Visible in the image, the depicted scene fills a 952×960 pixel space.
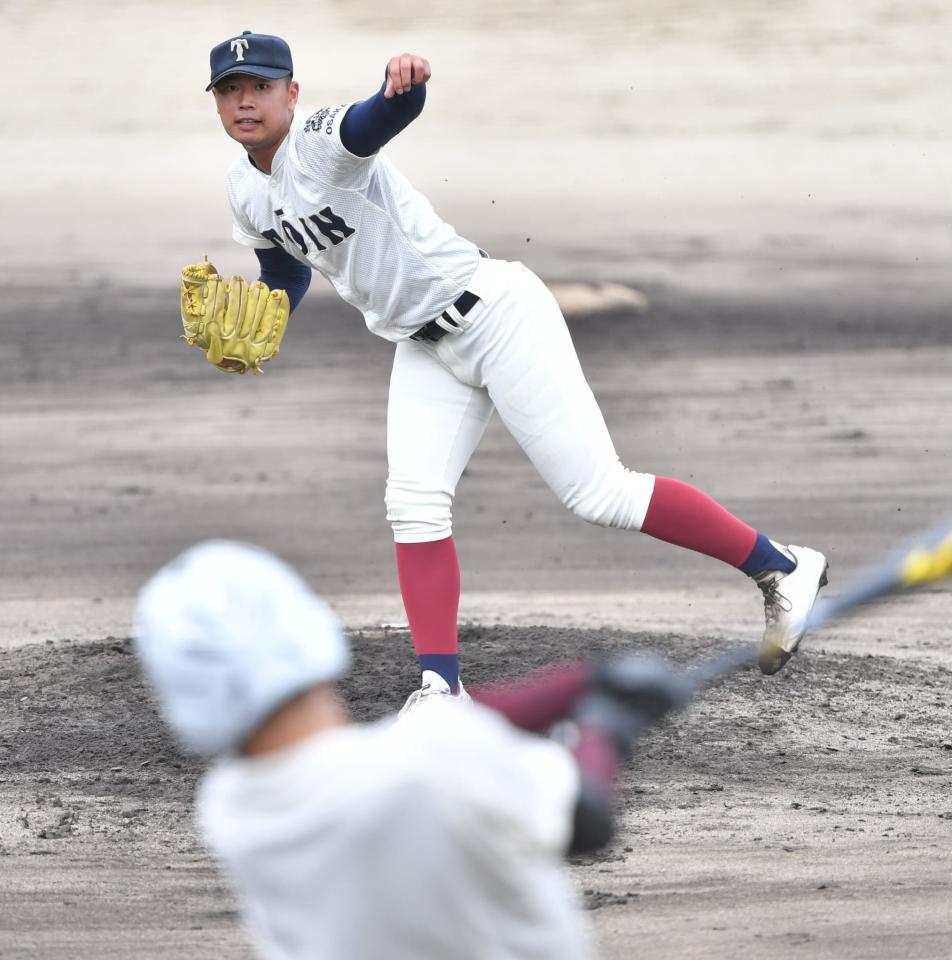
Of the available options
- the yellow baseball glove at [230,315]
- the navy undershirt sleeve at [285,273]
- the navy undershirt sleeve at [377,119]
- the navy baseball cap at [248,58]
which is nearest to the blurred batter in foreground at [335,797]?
the navy undershirt sleeve at [377,119]

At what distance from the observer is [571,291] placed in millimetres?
11953

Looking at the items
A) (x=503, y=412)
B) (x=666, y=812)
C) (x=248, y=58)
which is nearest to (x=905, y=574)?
(x=666, y=812)

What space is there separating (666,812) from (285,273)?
1.81 m

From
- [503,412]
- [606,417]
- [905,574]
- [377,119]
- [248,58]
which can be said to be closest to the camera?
[905,574]

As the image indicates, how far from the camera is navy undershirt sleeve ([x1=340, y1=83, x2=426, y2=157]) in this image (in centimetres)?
372

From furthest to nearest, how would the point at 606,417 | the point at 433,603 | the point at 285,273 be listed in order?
the point at 606,417 → the point at 285,273 → the point at 433,603

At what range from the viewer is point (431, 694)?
4086 millimetres

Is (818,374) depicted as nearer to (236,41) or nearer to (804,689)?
(804,689)

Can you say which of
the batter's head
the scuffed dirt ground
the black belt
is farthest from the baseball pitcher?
the batter's head

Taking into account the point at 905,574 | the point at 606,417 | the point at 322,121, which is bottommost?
the point at 606,417

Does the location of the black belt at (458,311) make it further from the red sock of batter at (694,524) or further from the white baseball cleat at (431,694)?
the white baseball cleat at (431,694)

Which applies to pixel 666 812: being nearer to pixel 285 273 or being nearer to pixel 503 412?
pixel 503 412

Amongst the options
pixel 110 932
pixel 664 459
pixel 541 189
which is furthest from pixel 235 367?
pixel 541 189

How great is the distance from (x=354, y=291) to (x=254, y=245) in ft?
1.32
